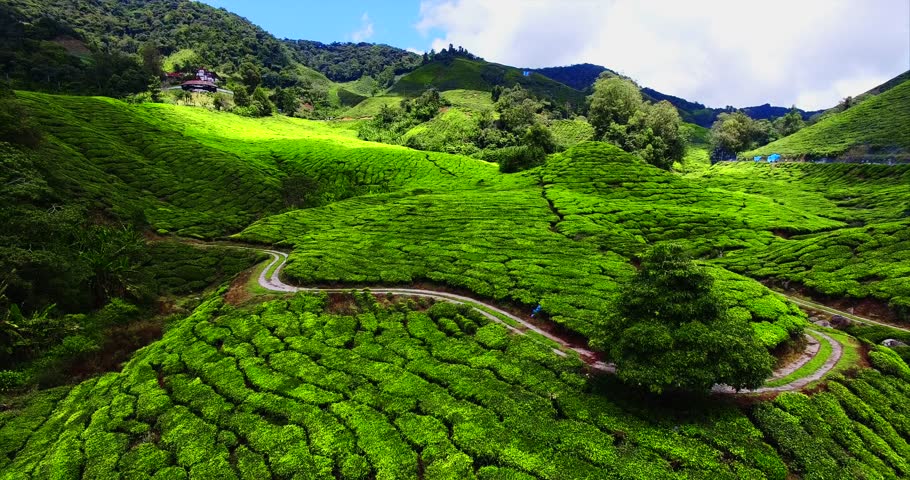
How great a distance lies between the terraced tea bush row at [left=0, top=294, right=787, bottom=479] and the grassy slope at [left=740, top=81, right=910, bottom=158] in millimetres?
103819

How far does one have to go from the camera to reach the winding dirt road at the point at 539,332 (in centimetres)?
2427

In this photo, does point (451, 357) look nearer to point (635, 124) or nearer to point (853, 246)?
point (853, 246)

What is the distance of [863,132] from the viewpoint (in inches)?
4067

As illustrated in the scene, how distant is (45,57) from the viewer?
12406cm

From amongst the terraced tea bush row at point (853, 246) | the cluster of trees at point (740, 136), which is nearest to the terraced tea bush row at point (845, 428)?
the terraced tea bush row at point (853, 246)

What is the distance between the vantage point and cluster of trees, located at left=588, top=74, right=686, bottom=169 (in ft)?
370

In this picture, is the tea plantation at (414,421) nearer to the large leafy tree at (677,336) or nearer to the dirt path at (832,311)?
the large leafy tree at (677,336)

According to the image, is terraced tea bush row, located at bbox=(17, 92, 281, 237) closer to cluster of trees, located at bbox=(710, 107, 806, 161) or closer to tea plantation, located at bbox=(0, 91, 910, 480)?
tea plantation, located at bbox=(0, 91, 910, 480)

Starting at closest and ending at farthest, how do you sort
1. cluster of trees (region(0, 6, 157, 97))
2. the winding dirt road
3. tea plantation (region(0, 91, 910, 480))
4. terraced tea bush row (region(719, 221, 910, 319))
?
tea plantation (region(0, 91, 910, 480)) → the winding dirt road → terraced tea bush row (region(719, 221, 910, 319)) → cluster of trees (region(0, 6, 157, 97))

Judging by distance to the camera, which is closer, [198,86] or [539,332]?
[539,332]

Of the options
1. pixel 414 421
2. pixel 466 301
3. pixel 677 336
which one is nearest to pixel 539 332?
pixel 466 301

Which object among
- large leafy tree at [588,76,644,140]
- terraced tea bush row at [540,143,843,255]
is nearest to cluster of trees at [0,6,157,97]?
terraced tea bush row at [540,143,843,255]

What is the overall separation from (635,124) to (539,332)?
109225mm

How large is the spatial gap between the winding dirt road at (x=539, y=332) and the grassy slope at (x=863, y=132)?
292ft
